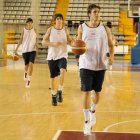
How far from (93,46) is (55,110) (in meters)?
2.40

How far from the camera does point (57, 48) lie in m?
9.02

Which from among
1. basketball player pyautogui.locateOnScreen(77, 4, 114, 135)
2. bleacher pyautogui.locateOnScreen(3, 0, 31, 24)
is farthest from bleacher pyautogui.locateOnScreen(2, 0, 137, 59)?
basketball player pyautogui.locateOnScreen(77, 4, 114, 135)

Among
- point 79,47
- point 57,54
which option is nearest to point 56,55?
point 57,54

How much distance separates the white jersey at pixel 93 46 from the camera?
639 centimetres

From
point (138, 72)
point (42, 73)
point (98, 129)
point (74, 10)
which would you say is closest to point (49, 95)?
point (98, 129)

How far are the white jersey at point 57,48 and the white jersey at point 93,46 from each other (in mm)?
2521

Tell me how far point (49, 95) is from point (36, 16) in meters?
14.2

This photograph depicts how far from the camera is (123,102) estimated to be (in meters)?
9.57

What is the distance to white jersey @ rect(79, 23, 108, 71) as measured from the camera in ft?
21.0

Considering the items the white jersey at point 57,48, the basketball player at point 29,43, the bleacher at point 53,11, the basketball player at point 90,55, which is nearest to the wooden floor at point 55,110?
the basketball player at point 90,55

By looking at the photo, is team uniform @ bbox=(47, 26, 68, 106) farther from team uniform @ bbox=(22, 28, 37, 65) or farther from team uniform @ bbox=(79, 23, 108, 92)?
team uniform @ bbox=(22, 28, 37, 65)

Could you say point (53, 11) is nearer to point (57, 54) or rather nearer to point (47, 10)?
point (47, 10)

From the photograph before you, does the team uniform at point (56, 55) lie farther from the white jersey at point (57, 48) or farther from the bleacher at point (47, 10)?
the bleacher at point (47, 10)

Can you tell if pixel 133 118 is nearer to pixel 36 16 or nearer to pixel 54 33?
pixel 54 33
